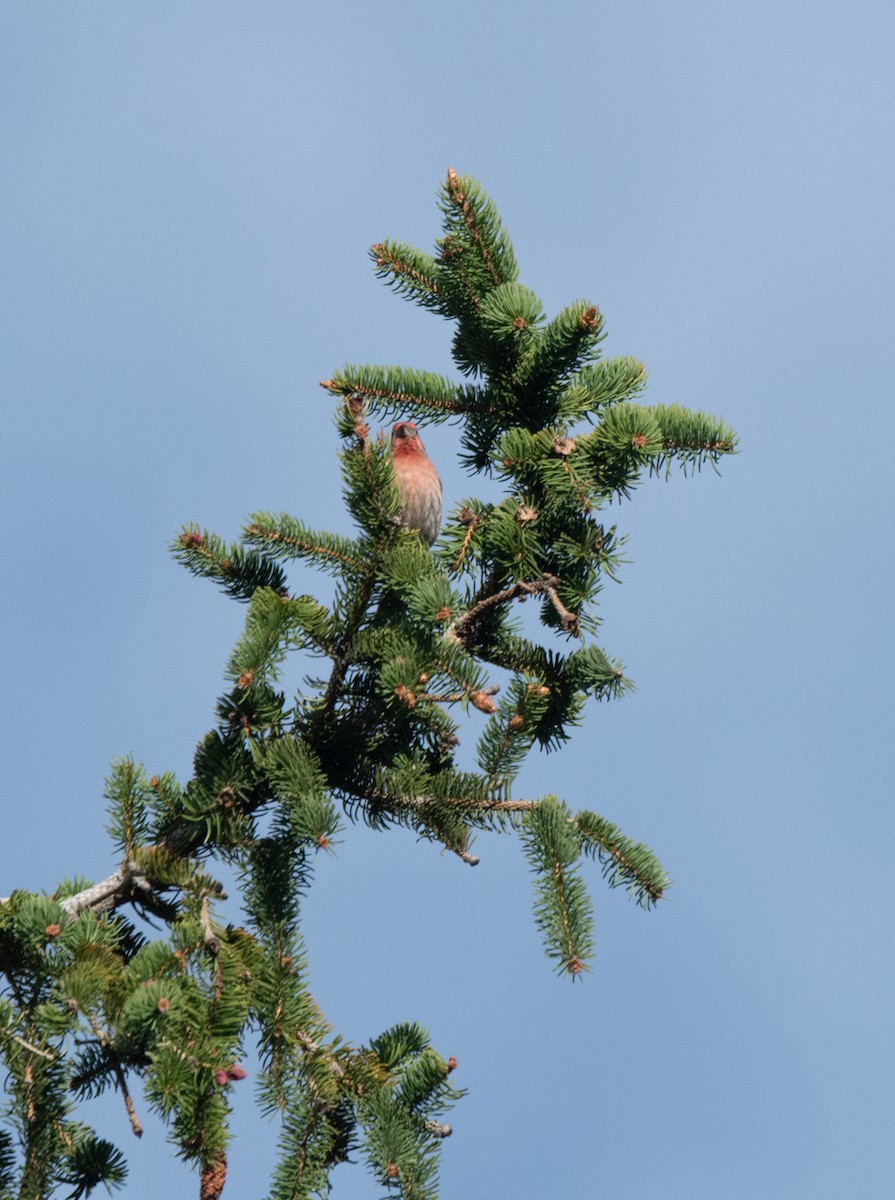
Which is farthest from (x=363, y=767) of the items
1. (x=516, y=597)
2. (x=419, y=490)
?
(x=419, y=490)

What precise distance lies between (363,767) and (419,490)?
2785 mm

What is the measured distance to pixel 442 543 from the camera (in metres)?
4.89

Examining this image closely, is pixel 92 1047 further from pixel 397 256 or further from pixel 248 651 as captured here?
pixel 397 256

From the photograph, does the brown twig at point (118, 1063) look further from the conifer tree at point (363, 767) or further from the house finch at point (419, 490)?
the house finch at point (419, 490)

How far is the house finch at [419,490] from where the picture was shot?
7172 mm

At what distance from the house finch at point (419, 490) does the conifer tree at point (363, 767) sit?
1.75 m

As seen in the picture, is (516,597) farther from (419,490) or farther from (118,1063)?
(419,490)

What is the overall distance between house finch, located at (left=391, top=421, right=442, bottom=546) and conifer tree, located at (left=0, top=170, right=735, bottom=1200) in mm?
1755

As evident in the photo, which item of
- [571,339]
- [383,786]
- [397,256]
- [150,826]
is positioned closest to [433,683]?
[383,786]

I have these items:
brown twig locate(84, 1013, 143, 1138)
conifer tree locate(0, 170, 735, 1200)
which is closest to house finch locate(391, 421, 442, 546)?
conifer tree locate(0, 170, 735, 1200)

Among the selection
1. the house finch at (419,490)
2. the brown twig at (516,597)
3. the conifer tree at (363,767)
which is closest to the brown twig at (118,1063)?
the conifer tree at (363,767)

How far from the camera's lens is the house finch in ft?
23.5

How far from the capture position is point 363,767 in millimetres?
4652

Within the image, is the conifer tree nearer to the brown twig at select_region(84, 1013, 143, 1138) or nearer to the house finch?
the brown twig at select_region(84, 1013, 143, 1138)
